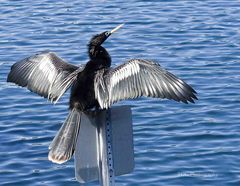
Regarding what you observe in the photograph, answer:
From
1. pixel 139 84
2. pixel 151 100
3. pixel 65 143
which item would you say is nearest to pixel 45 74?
pixel 139 84

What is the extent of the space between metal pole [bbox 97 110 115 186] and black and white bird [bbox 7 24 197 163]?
0.16m

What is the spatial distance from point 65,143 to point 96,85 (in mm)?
594

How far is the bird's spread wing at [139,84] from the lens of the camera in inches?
265

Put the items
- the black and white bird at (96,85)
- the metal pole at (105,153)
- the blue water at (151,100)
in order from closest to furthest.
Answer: the metal pole at (105,153)
the black and white bird at (96,85)
the blue water at (151,100)

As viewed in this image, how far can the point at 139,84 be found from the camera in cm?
697

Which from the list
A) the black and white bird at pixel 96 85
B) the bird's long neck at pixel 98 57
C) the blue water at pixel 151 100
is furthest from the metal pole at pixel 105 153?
the blue water at pixel 151 100

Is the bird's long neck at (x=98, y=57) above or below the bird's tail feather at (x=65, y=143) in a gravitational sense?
above

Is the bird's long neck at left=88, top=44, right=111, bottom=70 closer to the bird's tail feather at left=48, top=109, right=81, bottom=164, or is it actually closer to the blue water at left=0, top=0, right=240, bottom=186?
the bird's tail feather at left=48, top=109, right=81, bottom=164

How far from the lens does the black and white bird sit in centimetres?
664

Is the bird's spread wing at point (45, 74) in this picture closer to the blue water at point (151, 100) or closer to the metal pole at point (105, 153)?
the metal pole at point (105, 153)

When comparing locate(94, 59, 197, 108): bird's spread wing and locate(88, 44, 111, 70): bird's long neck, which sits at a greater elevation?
locate(88, 44, 111, 70): bird's long neck

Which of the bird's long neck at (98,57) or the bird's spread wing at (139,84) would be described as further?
the bird's long neck at (98,57)

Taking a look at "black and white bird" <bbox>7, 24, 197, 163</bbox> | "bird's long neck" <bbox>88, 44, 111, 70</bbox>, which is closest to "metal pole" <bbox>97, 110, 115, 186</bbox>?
"black and white bird" <bbox>7, 24, 197, 163</bbox>

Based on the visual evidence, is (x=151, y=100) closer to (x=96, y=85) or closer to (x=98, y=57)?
(x=98, y=57)
